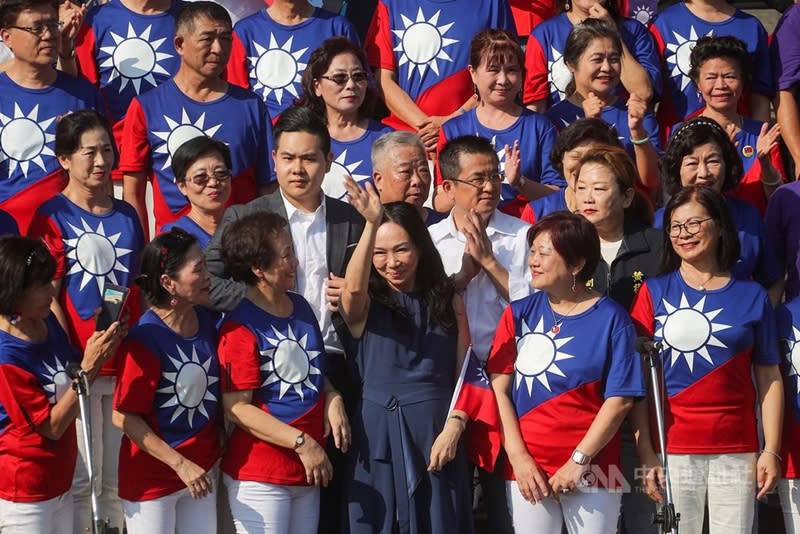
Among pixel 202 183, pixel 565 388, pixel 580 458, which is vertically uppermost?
pixel 202 183

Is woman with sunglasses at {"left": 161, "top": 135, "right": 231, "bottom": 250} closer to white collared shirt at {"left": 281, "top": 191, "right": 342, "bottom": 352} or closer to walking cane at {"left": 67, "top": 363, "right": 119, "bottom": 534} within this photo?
white collared shirt at {"left": 281, "top": 191, "right": 342, "bottom": 352}

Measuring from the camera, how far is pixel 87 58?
7.54 m

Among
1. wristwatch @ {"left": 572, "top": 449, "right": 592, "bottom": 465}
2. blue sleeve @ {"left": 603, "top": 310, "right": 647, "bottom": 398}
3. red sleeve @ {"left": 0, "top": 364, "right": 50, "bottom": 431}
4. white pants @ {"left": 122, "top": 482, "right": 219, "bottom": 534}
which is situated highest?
blue sleeve @ {"left": 603, "top": 310, "right": 647, "bottom": 398}

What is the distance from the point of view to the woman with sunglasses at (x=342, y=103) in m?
7.02

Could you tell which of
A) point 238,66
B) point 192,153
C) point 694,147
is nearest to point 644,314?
point 694,147

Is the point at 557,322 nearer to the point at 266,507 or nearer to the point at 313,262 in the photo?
the point at 313,262

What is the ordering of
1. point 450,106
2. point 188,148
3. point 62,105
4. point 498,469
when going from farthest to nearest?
point 450,106
point 62,105
point 188,148
point 498,469

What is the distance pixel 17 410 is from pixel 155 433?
516 millimetres

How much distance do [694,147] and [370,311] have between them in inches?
68.2

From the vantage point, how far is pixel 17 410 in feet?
18.0

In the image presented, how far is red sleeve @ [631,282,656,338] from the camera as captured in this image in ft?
19.6

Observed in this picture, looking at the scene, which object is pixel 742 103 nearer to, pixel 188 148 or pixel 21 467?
pixel 188 148

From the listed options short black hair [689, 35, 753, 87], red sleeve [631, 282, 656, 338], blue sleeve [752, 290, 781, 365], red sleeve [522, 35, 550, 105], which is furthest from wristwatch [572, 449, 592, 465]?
red sleeve [522, 35, 550, 105]

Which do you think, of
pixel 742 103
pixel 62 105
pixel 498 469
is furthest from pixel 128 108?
pixel 742 103
